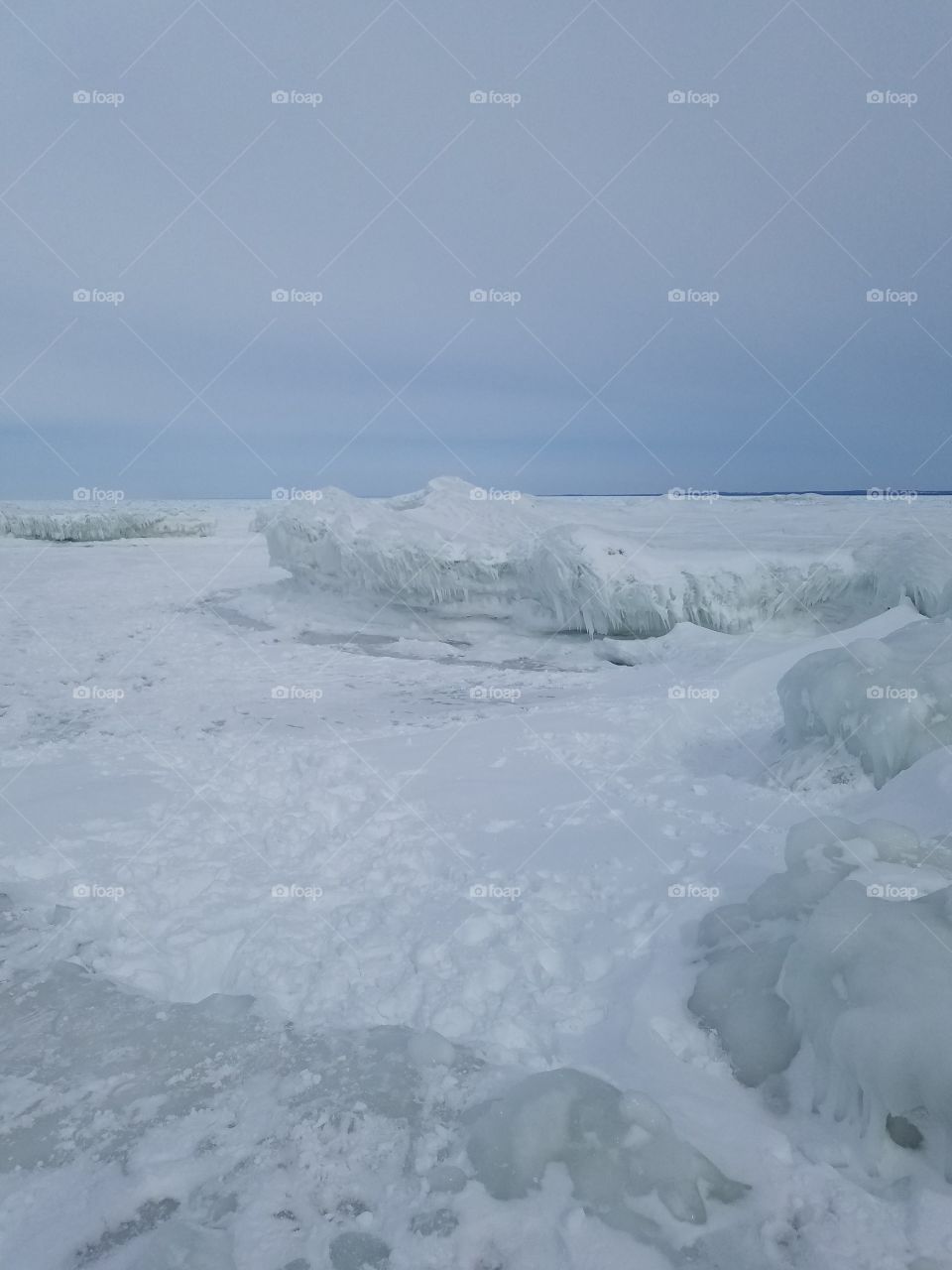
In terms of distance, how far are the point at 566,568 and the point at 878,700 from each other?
779 cm

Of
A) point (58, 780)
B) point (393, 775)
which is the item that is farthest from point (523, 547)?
point (58, 780)

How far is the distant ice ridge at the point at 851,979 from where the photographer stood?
8.29ft

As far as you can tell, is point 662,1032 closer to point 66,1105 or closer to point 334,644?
point 66,1105

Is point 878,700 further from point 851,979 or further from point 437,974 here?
point 437,974

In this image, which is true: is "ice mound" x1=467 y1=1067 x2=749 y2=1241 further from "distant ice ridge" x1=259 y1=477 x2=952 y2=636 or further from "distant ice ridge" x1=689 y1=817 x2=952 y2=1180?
"distant ice ridge" x1=259 y1=477 x2=952 y2=636

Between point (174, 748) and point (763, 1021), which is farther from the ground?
point (763, 1021)

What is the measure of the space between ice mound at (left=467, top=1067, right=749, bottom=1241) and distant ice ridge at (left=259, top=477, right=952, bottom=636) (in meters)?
9.25

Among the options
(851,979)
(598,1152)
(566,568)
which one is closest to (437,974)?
(598,1152)

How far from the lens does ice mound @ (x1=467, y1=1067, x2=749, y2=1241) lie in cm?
243

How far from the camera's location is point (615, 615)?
42.7 ft

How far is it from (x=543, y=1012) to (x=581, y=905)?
0.93 metres

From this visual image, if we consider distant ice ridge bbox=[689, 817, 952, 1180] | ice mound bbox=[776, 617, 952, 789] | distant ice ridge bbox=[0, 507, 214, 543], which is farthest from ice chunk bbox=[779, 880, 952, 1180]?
distant ice ridge bbox=[0, 507, 214, 543]

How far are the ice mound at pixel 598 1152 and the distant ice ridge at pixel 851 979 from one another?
581 millimetres

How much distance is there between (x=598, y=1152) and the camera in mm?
2572
